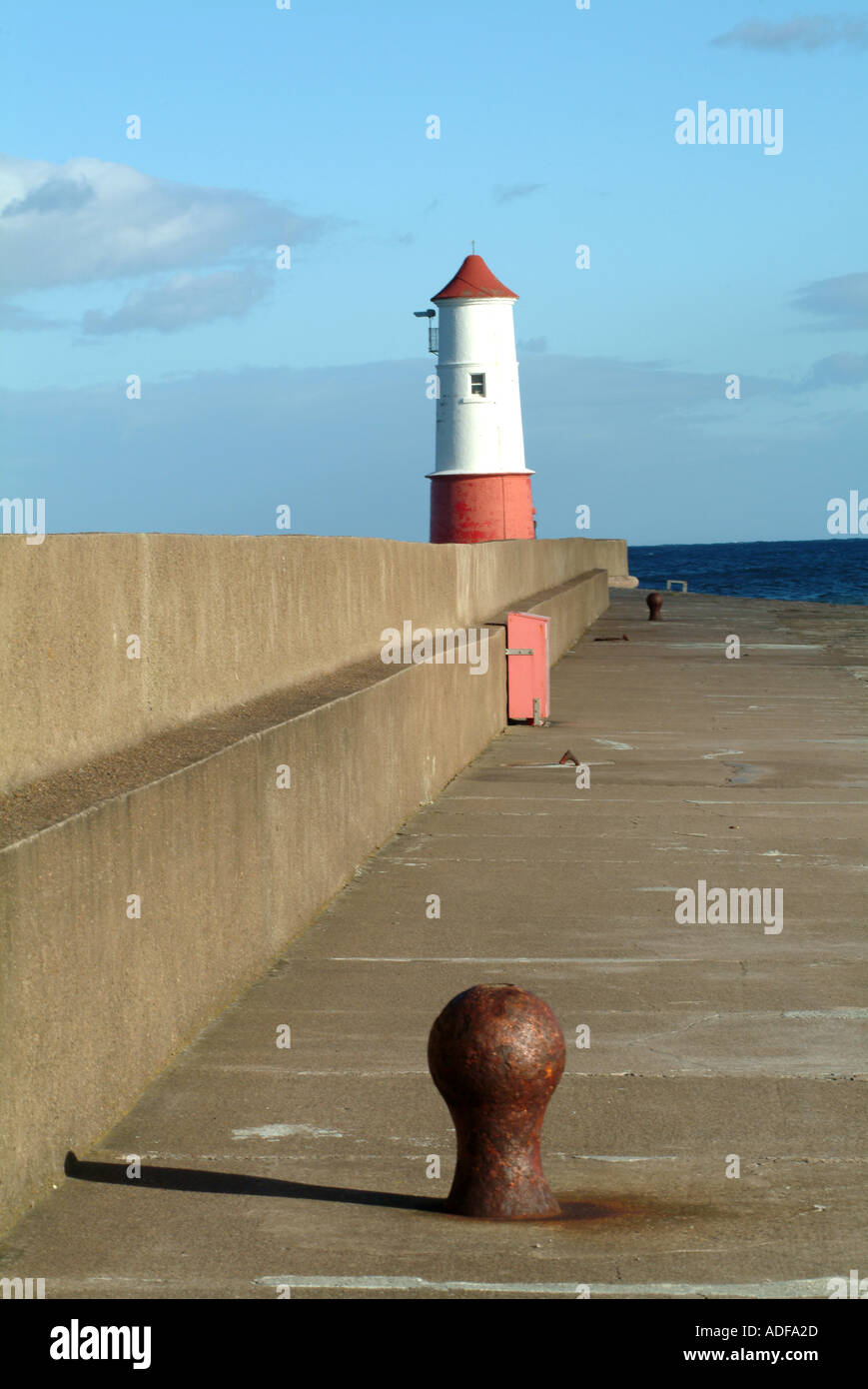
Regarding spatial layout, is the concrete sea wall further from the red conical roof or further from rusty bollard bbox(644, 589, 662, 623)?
the red conical roof

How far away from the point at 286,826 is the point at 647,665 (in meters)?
17.2

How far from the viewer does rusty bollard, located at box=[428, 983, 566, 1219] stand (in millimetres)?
4633

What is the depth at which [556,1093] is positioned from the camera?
236 inches

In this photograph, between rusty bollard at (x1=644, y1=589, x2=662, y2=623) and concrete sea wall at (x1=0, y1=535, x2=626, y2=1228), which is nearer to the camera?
concrete sea wall at (x1=0, y1=535, x2=626, y2=1228)

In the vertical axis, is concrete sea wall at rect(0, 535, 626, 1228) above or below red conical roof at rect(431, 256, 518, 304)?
below

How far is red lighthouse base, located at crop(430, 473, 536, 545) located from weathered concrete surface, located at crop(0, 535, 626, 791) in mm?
32347

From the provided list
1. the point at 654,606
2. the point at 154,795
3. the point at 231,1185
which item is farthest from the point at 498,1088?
the point at 654,606

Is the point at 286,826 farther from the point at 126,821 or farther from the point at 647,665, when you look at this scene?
the point at 647,665

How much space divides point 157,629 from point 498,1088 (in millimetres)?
3110

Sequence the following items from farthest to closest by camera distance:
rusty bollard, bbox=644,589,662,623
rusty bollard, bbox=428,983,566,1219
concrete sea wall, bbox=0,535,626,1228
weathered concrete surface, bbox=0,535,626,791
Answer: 1. rusty bollard, bbox=644,589,662,623
2. weathered concrete surface, bbox=0,535,626,791
3. concrete sea wall, bbox=0,535,626,1228
4. rusty bollard, bbox=428,983,566,1219

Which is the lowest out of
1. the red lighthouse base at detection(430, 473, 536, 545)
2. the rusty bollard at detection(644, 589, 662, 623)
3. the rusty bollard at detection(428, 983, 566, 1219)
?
the rusty bollard at detection(428, 983, 566, 1219)

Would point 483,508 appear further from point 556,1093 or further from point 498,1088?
point 498,1088

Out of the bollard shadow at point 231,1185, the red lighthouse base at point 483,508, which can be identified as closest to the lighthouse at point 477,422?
the red lighthouse base at point 483,508

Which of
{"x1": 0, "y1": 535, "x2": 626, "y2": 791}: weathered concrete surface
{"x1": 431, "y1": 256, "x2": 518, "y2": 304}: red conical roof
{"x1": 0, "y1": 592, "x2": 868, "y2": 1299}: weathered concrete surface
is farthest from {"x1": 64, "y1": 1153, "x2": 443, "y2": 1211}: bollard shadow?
{"x1": 431, "y1": 256, "x2": 518, "y2": 304}: red conical roof
